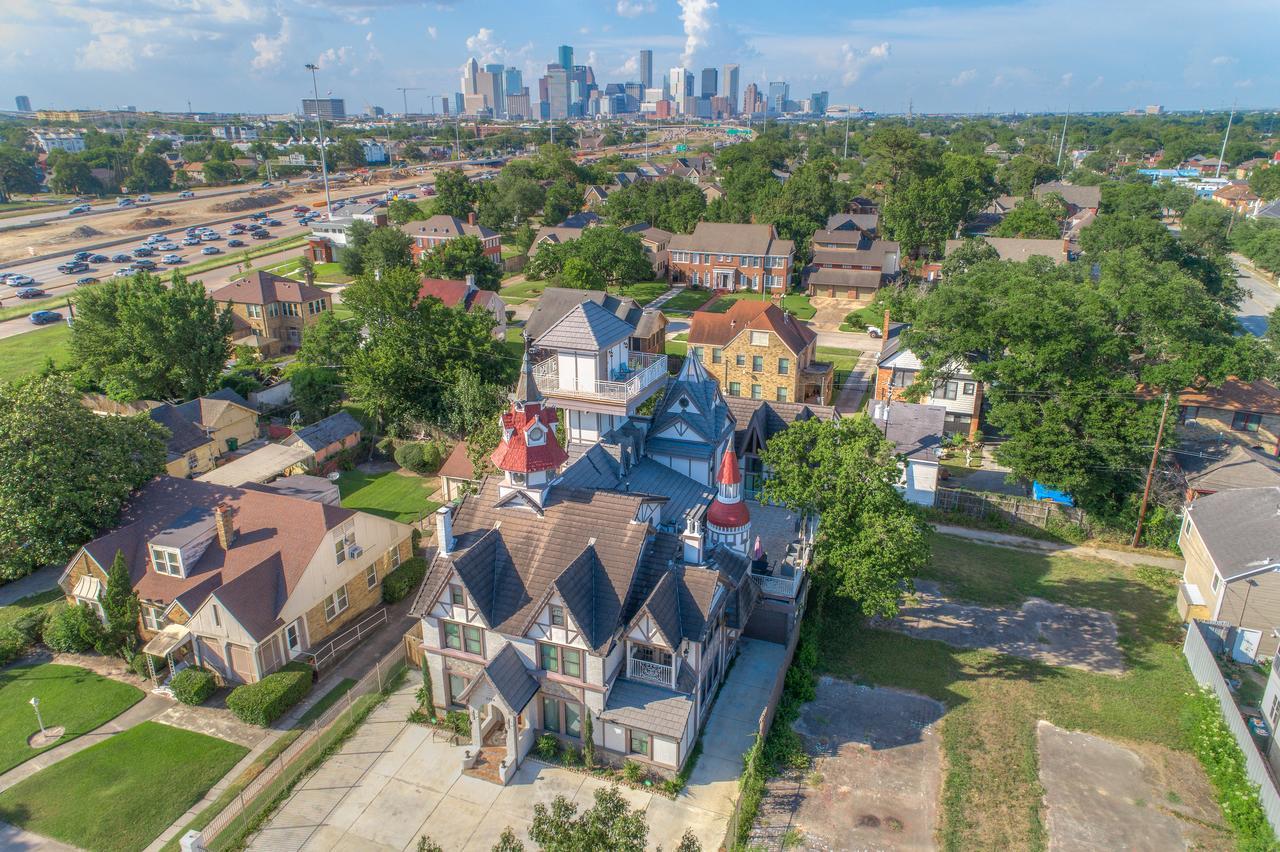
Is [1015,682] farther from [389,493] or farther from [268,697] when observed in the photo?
[389,493]

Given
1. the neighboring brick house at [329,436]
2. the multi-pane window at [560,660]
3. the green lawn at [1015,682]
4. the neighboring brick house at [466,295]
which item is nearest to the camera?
the green lawn at [1015,682]

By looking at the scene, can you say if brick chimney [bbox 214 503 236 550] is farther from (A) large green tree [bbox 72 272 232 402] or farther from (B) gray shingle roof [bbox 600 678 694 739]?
(A) large green tree [bbox 72 272 232 402]

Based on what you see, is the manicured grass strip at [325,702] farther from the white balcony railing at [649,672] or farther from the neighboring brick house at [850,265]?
the neighboring brick house at [850,265]

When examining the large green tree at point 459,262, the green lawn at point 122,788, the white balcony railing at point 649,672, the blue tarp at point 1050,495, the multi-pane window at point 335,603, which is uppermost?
the large green tree at point 459,262

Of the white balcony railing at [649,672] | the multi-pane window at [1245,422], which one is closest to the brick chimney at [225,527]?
the white balcony railing at [649,672]

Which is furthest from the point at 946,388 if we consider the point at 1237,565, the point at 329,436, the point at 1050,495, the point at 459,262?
the point at 459,262

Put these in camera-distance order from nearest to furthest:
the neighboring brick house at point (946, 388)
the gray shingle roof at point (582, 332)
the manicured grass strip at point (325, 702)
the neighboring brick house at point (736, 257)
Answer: the manicured grass strip at point (325, 702), the gray shingle roof at point (582, 332), the neighboring brick house at point (946, 388), the neighboring brick house at point (736, 257)

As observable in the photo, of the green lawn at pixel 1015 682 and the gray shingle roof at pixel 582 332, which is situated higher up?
the gray shingle roof at pixel 582 332

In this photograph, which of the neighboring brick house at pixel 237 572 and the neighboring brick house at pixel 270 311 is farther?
the neighboring brick house at pixel 270 311
